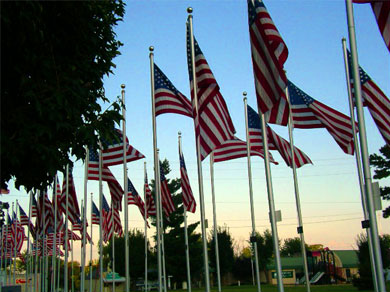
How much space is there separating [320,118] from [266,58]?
813 centimetres

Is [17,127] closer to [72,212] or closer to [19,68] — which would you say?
[19,68]

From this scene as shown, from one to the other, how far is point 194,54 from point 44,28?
19.0ft

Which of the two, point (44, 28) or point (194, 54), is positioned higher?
point (194, 54)

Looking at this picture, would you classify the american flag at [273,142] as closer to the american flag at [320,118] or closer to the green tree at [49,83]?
the american flag at [320,118]

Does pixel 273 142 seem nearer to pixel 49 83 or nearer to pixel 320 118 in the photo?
pixel 320 118

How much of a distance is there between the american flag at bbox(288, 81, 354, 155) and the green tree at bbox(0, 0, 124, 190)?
9.58 m

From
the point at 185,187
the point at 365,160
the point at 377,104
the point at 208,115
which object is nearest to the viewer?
the point at 365,160

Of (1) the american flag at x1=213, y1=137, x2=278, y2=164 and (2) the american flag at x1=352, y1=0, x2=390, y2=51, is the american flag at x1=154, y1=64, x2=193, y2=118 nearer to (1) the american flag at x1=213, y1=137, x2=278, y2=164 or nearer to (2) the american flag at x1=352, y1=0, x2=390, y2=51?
(1) the american flag at x1=213, y1=137, x2=278, y2=164

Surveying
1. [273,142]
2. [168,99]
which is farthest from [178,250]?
[168,99]

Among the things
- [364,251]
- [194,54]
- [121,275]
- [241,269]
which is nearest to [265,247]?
[241,269]

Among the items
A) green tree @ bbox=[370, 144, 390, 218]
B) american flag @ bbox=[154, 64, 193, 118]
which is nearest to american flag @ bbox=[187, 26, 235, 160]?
american flag @ bbox=[154, 64, 193, 118]

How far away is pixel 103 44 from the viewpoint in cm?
1373

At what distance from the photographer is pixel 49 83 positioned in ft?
38.1

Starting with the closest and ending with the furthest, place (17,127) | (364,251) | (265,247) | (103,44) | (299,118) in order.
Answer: (17,127), (103,44), (299,118), (364,251), (265,247)
